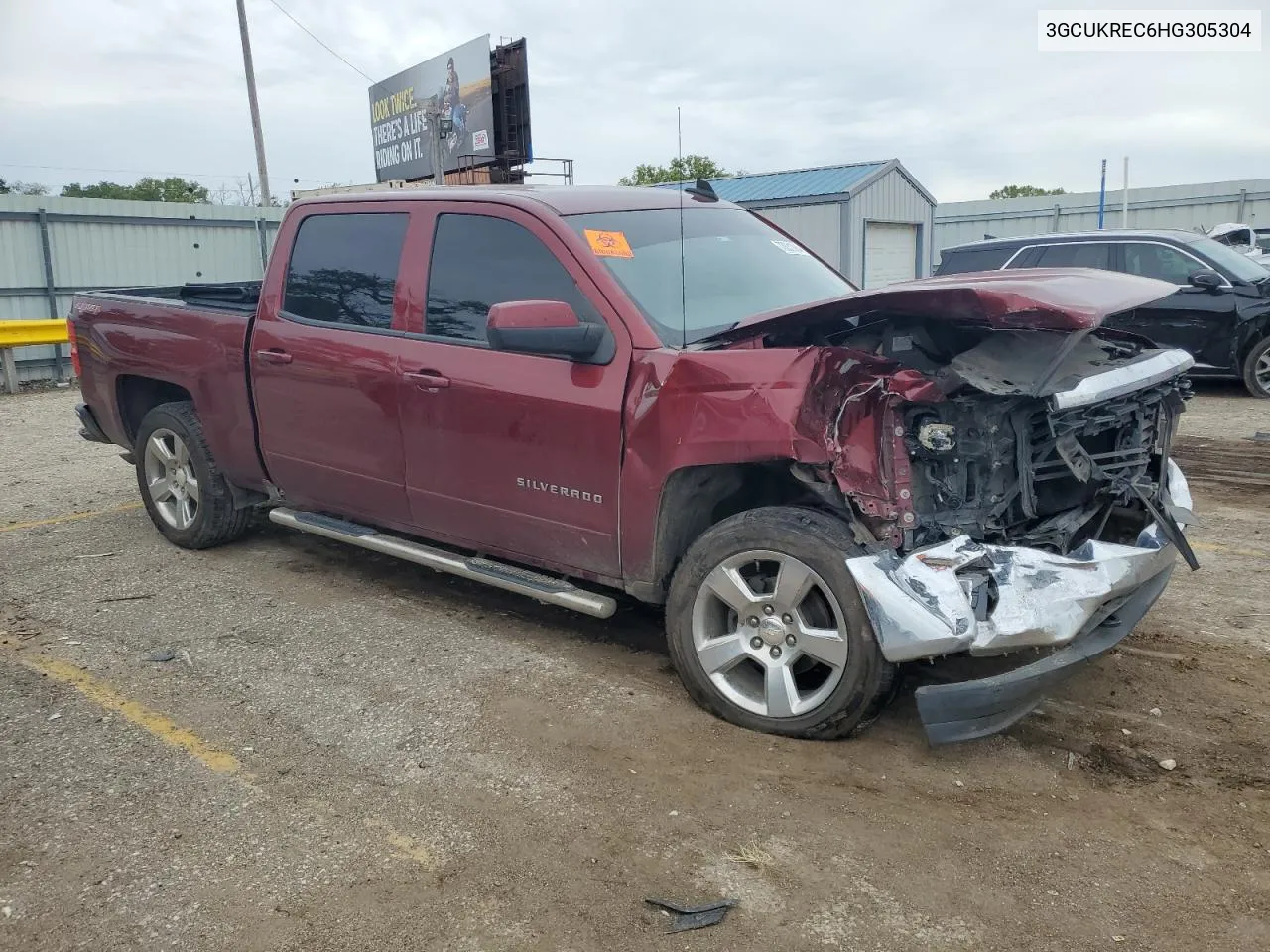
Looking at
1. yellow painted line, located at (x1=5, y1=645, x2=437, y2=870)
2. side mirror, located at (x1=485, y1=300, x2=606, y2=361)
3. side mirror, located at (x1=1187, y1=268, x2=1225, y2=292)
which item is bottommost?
yellow painted line, located at (x1=5, y1=645, x2=437, y2=870)

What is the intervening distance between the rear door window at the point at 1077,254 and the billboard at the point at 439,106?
1736cm

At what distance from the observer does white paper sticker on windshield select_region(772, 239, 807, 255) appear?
4853 millimetres

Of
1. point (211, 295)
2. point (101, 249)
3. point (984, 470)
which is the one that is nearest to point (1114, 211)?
point (101, 249)

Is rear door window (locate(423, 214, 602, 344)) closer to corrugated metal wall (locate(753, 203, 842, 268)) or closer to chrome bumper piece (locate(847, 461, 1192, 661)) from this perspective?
chrome bumper piece (locate(847, 461, 1192, 661))

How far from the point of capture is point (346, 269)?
16.0 feet

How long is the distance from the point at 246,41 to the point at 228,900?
89.3 feet

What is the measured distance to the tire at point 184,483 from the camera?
5.66 metres

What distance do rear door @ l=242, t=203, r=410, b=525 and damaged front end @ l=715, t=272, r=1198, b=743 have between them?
1.92 m

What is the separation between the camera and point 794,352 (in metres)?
3.36

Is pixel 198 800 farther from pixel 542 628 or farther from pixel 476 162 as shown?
pixel 476 162

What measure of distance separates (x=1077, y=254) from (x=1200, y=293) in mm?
1318

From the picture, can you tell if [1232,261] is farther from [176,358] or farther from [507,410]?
[176,358]

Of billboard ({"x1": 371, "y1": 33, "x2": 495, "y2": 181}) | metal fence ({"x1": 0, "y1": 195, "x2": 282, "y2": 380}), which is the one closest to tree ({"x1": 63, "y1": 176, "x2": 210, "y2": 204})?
billboard ({"x1": 371, "y1": 33, "x2": 495, "y2": 181})

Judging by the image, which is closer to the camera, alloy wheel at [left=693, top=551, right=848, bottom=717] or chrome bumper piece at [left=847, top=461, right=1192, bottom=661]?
chrome bumper piece at [left=847, top=461, right=1192, bottom=661]
